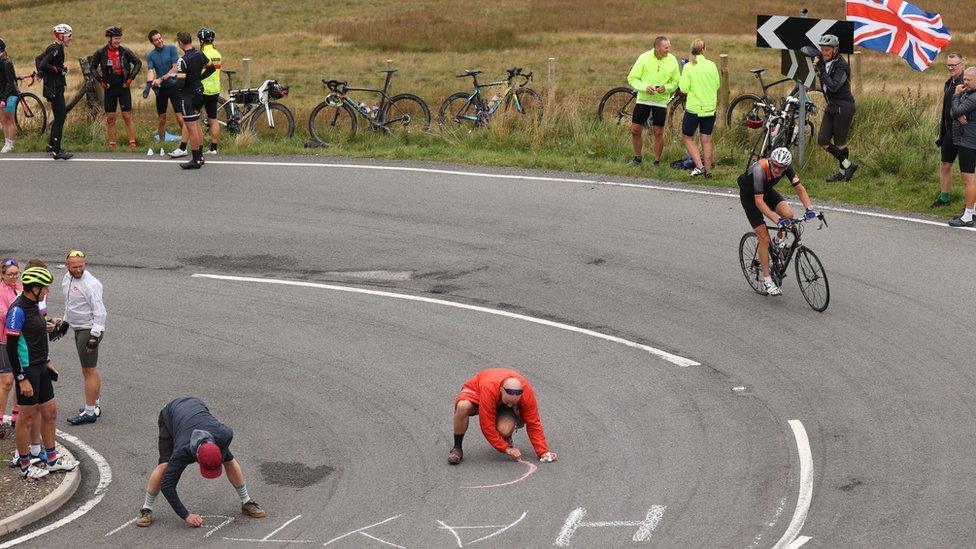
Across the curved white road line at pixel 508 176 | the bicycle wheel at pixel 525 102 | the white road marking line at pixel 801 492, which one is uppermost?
the bicycle wheel at pixel 525 102

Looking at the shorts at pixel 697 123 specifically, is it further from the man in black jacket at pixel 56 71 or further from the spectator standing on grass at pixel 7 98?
the spectator standing on grass at pixel 7 98

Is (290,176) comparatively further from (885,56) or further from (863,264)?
(885,56)

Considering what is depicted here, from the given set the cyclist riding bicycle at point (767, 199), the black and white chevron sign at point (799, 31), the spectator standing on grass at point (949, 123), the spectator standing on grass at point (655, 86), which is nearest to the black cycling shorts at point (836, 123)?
the black and white chevron sign at point (799, 31)

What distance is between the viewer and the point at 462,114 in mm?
23953

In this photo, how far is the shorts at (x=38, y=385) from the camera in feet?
35.8

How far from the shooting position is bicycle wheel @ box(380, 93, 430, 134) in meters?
23.6

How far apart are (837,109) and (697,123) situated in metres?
2.13

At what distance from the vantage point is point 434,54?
53.2 metres

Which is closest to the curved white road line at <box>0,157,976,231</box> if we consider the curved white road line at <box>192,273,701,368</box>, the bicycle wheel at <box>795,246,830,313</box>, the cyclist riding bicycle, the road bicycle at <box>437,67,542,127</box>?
the road bicycle at <box>437,67,542,127</box>

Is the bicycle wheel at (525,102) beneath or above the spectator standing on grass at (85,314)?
Result: above

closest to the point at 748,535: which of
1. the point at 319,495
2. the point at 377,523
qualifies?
the point at 377,523

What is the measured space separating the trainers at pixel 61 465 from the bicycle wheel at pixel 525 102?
14.1 m

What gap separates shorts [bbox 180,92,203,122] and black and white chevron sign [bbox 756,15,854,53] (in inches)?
356

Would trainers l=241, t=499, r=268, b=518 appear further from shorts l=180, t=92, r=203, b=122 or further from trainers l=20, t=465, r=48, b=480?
shorts l=180, t=92, r=203, b=122
